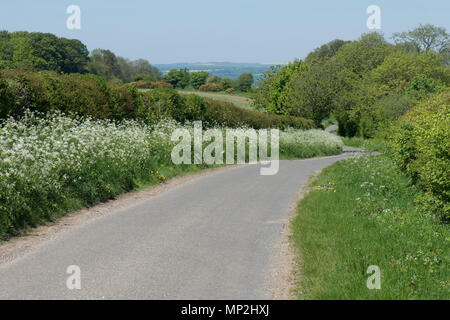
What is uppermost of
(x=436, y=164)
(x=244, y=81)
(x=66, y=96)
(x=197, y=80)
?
(x=197, y=80)

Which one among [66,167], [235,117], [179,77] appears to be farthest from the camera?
[179,77]

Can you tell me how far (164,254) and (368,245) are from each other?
344 centimetres

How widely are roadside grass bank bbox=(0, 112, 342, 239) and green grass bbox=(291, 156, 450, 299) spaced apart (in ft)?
18.1

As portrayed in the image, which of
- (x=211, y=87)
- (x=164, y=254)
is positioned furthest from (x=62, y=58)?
(x=164, y=254)

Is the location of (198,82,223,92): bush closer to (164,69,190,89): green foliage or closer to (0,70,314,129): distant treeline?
(164,69,190,89): green foliage

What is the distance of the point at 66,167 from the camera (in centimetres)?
1091

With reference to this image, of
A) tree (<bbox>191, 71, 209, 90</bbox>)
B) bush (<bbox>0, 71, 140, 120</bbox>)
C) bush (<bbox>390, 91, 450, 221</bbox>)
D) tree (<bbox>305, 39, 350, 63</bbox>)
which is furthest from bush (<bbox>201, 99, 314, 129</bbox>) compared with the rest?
tree (<bbox>191, 71, 209, 90</bbox>)

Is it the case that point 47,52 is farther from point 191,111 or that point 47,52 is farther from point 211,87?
point 191,111

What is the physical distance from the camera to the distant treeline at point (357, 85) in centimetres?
5169

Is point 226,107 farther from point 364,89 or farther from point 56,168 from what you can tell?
point 364,89

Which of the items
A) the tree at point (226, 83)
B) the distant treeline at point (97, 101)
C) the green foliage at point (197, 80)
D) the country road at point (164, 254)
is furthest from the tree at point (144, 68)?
the country road at point (164, 254)

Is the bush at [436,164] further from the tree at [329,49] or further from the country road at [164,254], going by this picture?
the tree at [329,49]

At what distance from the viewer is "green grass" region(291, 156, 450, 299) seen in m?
5.49

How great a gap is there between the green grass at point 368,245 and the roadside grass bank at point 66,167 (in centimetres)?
552
